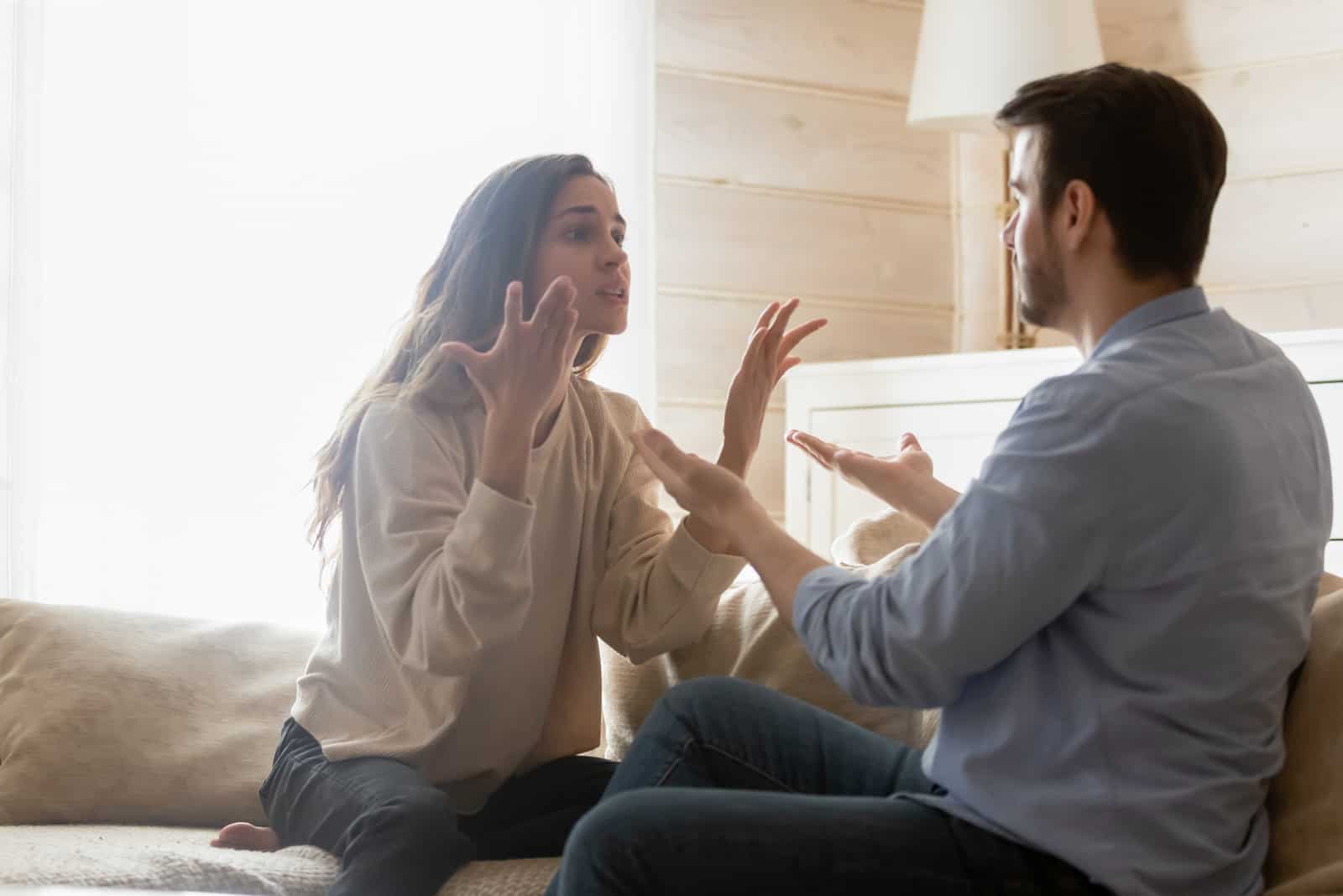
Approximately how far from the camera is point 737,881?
3.63ft

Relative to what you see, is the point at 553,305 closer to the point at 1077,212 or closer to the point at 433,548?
the point at 433,548

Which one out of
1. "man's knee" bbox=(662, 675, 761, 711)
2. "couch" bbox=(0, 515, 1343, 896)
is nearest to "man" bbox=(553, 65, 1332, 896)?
"man's knee" bbox=(662, 675, 761, 711)

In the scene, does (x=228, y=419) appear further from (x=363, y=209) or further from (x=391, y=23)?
(x=391, y=23)

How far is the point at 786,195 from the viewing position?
3314 mm

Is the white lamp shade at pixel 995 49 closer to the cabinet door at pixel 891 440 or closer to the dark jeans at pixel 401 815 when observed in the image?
the cabinet door at pixel 891 440

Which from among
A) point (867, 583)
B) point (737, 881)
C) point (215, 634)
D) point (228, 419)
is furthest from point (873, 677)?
point (228, 419)

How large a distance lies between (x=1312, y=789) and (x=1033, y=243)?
495mm

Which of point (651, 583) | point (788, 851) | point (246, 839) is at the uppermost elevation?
point (651, 583)

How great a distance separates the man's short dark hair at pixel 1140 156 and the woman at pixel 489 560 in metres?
0.48

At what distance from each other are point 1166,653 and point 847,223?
2384mm

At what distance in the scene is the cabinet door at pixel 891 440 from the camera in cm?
279

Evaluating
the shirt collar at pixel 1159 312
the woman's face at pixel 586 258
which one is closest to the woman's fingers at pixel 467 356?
the woman's face at pixel 586 258

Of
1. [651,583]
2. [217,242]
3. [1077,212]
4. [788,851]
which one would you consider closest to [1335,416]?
[651,583]

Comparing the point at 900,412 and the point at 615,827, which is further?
the point at 900,412
